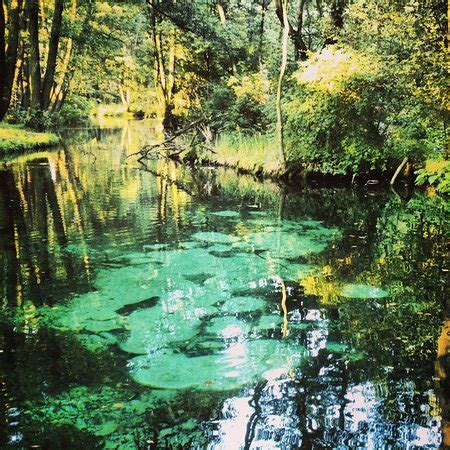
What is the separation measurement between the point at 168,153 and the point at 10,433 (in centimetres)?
1789

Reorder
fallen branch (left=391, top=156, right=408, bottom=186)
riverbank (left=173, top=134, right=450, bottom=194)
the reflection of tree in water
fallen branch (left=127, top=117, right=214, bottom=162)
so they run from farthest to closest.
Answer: fallen branch (left=127, top=117, right=214, bottom=162) → fallen branch (left=391, top=156, right=408, bottom=186) → riverbank (left=173, top=134, right=450, bottom=194) → the reflection of tree in water

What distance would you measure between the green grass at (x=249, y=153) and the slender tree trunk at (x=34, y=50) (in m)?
9.76

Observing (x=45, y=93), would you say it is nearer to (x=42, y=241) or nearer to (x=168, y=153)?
(x=168, y=153)

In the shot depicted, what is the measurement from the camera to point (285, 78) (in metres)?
14.9

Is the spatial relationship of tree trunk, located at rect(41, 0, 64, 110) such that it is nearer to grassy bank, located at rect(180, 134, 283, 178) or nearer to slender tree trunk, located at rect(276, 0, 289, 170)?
grassy bank, located at rect(180, 134, 283, 178)

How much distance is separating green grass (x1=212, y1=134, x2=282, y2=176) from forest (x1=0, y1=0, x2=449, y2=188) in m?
0.05

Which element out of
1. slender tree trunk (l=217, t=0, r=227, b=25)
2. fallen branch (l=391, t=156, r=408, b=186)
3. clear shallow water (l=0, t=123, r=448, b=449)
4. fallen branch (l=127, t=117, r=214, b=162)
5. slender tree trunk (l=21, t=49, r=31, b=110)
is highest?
slender tree trunk (l=217, t=0, r=227, b=25)

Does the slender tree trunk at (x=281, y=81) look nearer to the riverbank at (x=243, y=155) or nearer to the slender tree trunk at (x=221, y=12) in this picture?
the riverbank at (x=243, y=155)

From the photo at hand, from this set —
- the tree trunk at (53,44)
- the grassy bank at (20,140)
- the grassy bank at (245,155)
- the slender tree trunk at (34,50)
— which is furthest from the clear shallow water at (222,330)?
the tree trunk at (53,44)

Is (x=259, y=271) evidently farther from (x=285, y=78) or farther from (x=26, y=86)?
(x=26, y=86)

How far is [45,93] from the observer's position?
22703 millimetres

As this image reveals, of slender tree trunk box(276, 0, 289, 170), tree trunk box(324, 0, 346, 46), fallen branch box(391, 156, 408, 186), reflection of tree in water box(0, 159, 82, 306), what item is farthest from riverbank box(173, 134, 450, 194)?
reflection of tree in water box(0, 159, 82, 306)

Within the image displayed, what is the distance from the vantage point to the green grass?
14.0 metres

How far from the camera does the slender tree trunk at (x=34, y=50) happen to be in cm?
2064
